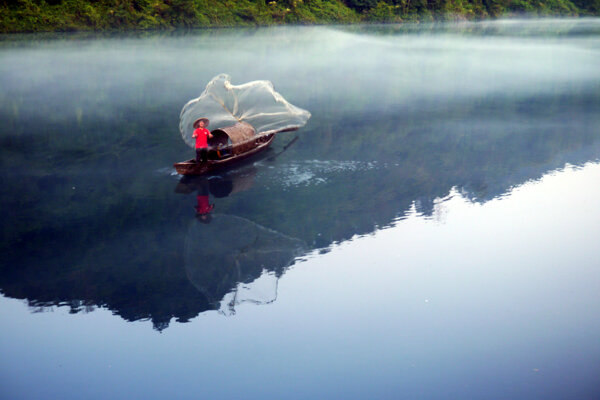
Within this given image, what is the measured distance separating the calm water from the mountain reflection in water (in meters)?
0.09

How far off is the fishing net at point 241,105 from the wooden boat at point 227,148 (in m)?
0.90

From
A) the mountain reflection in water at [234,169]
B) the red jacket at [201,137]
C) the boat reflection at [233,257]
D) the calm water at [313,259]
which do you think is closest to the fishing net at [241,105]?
the mountain reflection in water at [234,169]

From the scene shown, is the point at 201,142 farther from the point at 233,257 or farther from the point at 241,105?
the point at 233,257

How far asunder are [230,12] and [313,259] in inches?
3406

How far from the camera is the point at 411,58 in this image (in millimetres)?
58062

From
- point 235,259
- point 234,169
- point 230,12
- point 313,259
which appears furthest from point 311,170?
point 230,12

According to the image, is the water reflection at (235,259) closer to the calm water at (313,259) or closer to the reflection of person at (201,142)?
the calm water at (313,259)

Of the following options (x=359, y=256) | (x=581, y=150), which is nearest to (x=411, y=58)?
(x=581, y=150)

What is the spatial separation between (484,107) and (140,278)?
2484 centimetres

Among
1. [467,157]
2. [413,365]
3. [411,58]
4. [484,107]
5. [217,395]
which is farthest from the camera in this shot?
[411,58]

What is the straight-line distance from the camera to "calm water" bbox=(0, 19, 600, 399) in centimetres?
956

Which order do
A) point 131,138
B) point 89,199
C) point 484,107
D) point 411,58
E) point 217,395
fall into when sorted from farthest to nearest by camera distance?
point 411,58, point 484,107, point 131,138, point 89,199, point 217,395

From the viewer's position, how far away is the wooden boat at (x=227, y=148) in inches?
773

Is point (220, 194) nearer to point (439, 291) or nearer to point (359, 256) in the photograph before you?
point (359, 256)
